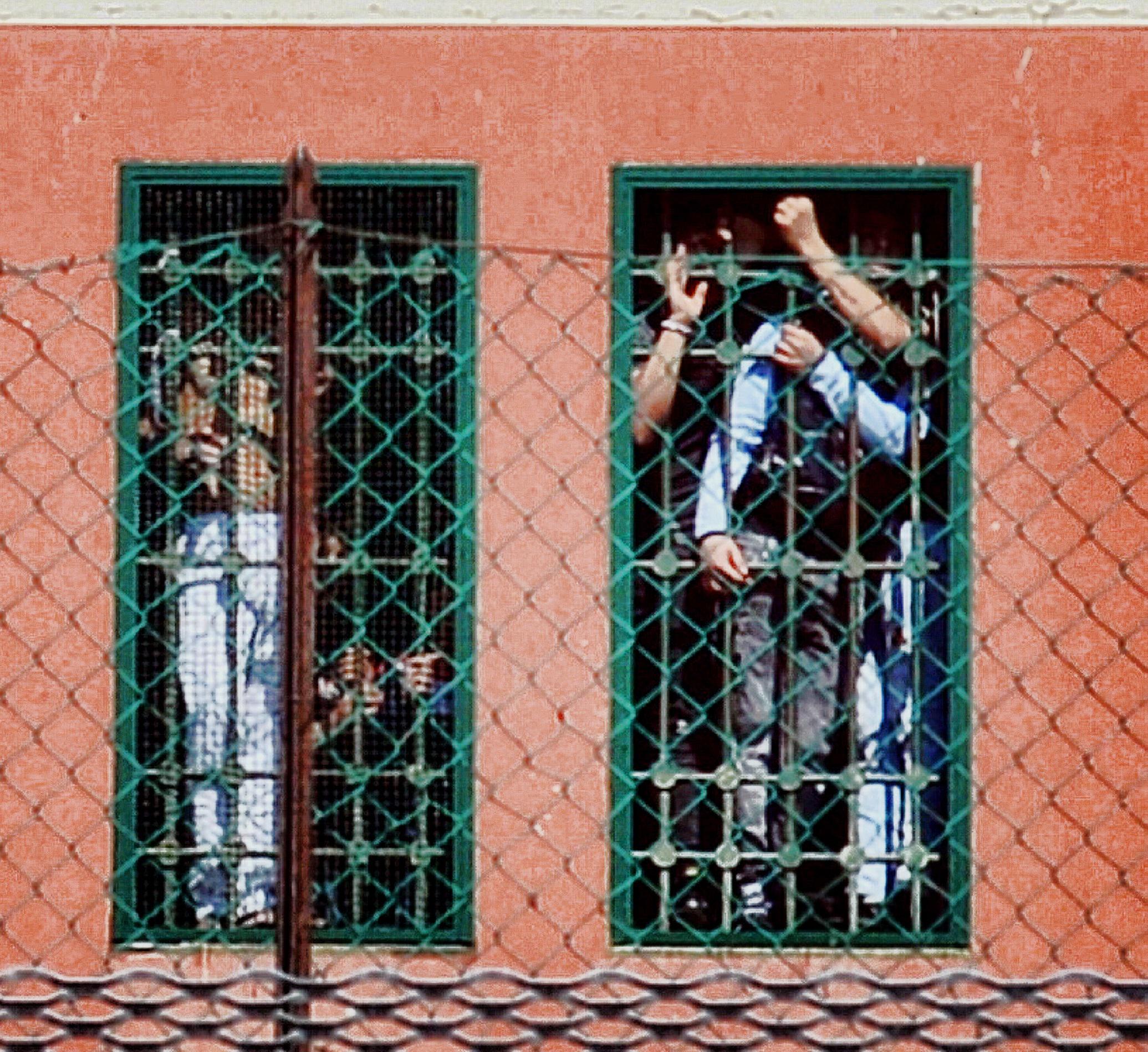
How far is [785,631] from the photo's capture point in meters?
5.97

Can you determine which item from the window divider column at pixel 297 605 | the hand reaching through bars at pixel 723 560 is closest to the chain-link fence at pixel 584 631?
the hand reaching through bars at pixel 723 560

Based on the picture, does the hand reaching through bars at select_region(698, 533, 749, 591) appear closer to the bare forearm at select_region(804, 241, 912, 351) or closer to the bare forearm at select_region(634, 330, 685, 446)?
the bare forearm at select_region(634, 330, 685, 446)

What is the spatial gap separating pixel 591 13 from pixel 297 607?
7.28 feet

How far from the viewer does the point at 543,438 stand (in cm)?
606

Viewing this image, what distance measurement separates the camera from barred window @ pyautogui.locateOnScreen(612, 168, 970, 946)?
5.93 m

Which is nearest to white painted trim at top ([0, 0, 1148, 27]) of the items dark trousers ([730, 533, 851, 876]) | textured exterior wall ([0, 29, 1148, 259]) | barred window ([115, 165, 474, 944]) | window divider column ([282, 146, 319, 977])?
textured exterior wall ([0, 29, 1148, 259])

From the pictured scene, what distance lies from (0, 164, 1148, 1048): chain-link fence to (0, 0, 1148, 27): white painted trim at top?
18.0 inches

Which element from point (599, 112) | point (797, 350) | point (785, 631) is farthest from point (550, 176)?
point (785, 631)

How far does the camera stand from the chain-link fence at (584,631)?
5926mm

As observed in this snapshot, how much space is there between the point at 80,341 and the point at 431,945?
4.23ft

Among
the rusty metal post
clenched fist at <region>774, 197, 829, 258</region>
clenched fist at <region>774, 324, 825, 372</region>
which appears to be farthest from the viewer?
clenched fist at <region>774, 197, 829, 258</region>

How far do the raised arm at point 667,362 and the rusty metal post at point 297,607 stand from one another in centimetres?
175

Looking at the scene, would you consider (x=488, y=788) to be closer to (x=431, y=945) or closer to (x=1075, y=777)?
(x=431, y=945)

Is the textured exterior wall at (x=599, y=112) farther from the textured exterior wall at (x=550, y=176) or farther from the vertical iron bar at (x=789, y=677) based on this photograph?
the vertical iron bar at (x=789, y=677)
